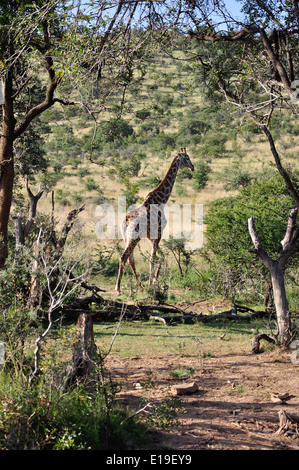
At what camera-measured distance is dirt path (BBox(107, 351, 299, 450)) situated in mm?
4027

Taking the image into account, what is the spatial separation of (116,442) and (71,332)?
105 centimetres

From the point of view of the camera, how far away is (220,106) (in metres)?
7.89

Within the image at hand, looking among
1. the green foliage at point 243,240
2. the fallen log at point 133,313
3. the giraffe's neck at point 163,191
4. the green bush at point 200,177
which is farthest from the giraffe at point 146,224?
the green bush at point 200,177

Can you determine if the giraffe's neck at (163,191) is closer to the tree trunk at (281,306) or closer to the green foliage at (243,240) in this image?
the green foliage at (243,240)

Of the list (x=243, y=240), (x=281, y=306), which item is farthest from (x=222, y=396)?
(x=243, y=240)

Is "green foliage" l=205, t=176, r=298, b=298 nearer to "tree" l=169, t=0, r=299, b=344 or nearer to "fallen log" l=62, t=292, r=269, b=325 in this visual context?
"fallen log" l=62, t=292, r=269, b=325

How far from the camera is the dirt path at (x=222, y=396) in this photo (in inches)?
159

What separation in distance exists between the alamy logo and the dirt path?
5.05 metres

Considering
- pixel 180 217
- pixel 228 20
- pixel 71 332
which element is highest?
pixel 228 20

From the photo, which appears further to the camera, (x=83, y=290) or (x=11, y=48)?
(x=83, y=290)

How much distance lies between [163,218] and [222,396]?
6.60 metres

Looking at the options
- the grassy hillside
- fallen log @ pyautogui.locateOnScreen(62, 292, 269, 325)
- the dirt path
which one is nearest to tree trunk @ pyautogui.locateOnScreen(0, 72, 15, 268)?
fallen log @ pyautogui.locateOnScreen(62, 292, 269, 325)

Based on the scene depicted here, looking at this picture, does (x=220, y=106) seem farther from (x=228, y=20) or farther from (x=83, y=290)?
(x=83, y=290)
